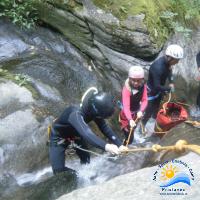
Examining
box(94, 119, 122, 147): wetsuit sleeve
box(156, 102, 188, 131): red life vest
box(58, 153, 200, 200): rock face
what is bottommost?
box(156, 102, 188, 131): red life vest

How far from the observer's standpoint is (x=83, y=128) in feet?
18.5

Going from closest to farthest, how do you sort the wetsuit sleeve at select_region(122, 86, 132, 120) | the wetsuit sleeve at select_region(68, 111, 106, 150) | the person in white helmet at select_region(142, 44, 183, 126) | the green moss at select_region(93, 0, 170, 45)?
the wetsuit sleeve at select_region(68, 111, 106, 150), the wetsuit sleeve at select_region(122, 86, 132, 120), the person in white helmet at select_region(142, 44, 183, 126), the green moss at select_region(93, 0, 170, 45)

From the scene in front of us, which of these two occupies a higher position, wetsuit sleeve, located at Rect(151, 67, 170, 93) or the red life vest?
wetsuit sleeve, located at Rect(151, 67, 170, 93)

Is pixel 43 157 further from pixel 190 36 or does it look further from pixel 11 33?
pixel 190 36

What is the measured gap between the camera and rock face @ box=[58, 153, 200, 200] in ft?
13.1

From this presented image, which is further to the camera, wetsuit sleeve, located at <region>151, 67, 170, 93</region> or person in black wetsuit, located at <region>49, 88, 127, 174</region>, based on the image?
wetsuit sleeve, located at <region>151, 67, 170, 93</region>

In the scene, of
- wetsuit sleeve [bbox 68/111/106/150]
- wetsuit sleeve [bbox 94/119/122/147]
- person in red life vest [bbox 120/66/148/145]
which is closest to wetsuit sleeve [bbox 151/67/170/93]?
person in red life vest [bbox 120/66/148/145]

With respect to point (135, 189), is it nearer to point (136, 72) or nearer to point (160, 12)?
point (136, 72)

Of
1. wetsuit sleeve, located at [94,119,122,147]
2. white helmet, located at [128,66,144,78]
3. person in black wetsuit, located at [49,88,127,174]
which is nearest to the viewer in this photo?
person in black wetsuit, located at [49,88,127,174]

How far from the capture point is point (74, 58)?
33.1ft

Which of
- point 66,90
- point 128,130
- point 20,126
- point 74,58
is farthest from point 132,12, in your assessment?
point 20,126

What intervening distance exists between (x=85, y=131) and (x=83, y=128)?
0.05 m

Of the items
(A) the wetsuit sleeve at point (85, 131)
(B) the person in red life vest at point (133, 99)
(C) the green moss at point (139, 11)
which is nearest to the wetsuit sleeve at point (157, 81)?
(B) the person in red life vest at point (133, 99)

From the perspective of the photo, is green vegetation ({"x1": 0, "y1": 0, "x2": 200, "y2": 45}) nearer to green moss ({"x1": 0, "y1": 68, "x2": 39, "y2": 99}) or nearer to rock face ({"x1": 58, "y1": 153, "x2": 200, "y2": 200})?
green moss ({"x1": 0, "y1": 68, "x2": 39, "y2": 99})
